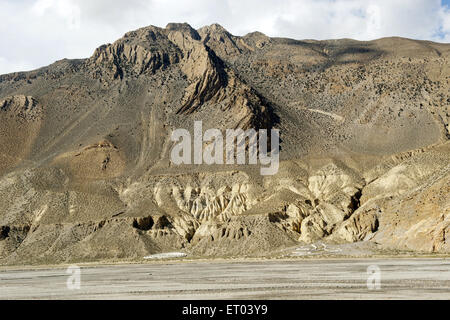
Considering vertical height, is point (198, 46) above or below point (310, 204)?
above

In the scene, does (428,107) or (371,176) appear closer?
(371,176)

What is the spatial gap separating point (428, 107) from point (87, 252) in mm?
83533

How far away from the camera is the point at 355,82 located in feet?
500

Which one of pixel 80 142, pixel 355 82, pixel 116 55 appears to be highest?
pixel 116 55

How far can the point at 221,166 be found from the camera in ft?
395

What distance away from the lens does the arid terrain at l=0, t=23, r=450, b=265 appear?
95812 millimetres

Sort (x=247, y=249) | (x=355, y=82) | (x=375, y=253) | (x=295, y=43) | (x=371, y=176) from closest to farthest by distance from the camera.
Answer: (x=375, y=253), (x=247, y=249), (x=371, y=176), (x=355, y=82), (x=295, y=43)

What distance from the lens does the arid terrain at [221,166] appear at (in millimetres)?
95812

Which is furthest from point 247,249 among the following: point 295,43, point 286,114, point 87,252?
point 295,43

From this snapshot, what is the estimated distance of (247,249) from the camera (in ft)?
301
